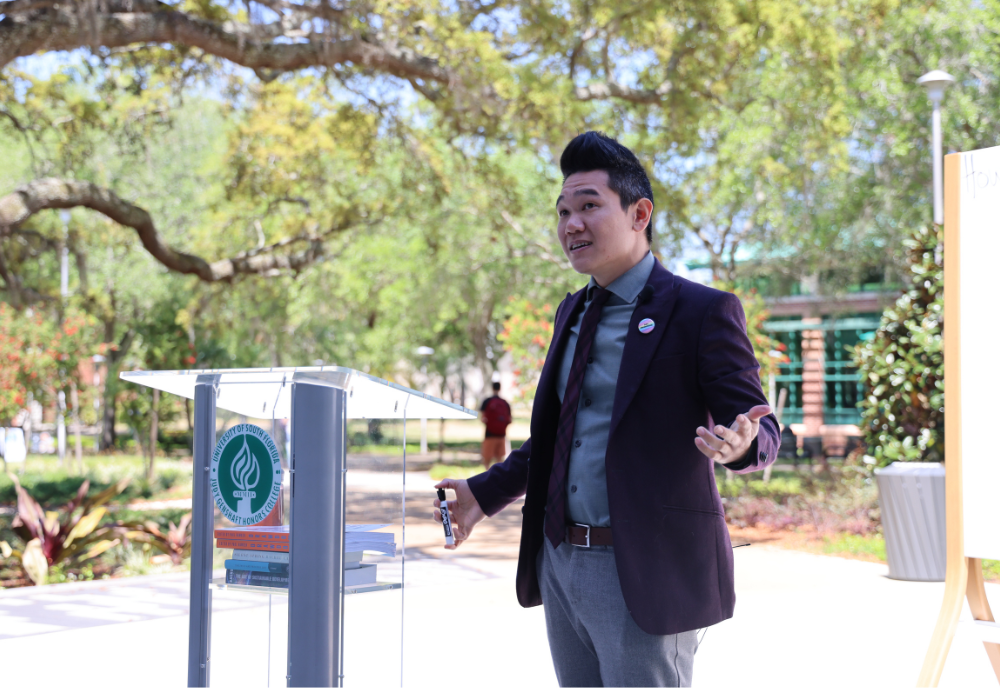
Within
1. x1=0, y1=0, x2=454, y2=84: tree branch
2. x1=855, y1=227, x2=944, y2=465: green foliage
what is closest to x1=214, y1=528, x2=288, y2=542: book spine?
x1=0, y1=0, x2=454, y2=84: tree branch

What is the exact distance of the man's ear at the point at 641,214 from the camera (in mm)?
2422

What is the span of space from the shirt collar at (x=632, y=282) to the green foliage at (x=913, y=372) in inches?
317

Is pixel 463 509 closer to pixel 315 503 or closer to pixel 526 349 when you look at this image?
pixel 315 503

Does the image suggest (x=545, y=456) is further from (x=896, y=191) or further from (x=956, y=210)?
(x=896, y=191)

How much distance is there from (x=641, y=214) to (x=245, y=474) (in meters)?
1.18

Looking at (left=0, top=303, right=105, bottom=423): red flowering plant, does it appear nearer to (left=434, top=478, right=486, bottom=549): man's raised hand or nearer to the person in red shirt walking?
the person in red shirt walking

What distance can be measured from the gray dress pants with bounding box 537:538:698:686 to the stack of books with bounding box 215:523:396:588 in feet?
1.44

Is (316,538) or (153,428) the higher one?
(316,538)

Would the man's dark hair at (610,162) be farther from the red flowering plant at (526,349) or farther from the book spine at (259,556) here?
the red flowering plant at (526,349)

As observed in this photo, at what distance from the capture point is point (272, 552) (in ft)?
7.30

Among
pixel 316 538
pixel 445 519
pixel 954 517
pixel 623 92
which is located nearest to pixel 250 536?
pixel 316 538

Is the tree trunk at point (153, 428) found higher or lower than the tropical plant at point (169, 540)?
higher

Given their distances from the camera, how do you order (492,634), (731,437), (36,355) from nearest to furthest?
(731,437) → (492,634) → (36,355)

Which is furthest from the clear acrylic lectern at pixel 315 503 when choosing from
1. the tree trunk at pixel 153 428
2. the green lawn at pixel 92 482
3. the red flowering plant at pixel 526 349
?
the green lawn at pixel 92 482
